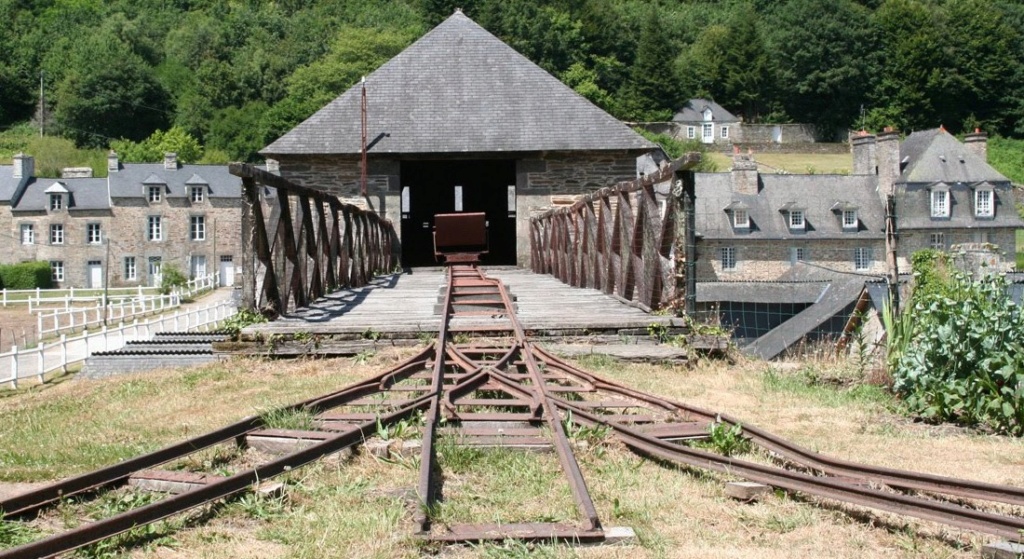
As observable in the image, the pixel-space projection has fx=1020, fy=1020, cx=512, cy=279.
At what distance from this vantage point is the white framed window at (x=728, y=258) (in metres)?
47.8

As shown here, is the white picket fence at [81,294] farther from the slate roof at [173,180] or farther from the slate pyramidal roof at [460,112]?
the slate pyramidal roof at [460,112]

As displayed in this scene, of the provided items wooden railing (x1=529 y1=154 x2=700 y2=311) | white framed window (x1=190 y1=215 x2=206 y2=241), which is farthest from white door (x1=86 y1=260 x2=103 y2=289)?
wooden railing (x1=529 y1=154 x2=700 y2=311)

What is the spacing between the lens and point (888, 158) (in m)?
50.6

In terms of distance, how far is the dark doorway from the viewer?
24203 millimetres

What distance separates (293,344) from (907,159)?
4961 cm

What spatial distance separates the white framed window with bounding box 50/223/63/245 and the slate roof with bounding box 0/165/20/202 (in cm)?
276

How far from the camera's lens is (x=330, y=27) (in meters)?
94.2

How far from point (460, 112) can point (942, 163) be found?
37637mm

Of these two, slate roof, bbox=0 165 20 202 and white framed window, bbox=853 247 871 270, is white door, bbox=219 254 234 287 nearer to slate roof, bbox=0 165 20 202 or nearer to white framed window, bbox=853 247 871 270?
slate roof, bbox=0 165 20 202

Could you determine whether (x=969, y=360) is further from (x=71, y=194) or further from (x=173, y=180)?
(x=71, y=194)

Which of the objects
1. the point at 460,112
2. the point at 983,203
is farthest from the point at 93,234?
the point at 983,203

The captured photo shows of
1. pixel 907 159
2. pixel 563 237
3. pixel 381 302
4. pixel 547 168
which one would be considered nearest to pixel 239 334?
pixel 381 302

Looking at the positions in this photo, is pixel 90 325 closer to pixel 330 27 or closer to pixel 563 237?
pixel 563 237

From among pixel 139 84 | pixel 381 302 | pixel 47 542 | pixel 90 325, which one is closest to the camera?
pixel 47 542
